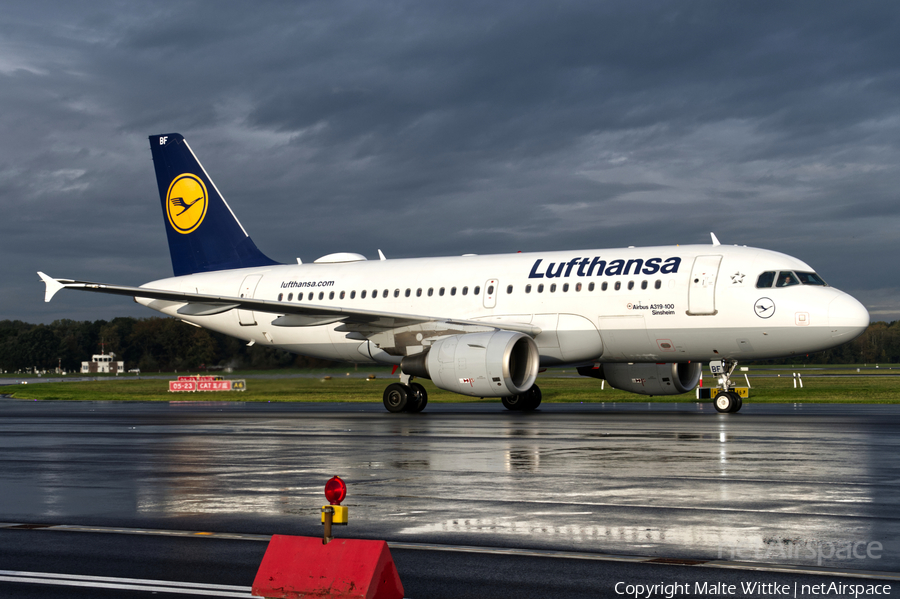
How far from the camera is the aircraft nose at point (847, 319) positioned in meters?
22.1

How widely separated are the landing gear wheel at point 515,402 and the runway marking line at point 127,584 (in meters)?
21.4

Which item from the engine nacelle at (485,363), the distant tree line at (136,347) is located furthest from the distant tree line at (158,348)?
the engine nacelle at (485,363)

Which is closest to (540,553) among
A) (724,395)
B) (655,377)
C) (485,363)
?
(485,363)

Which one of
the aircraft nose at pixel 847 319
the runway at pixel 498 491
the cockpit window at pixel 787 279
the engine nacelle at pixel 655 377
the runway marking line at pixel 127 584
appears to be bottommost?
the runway marking line at pixel 127 584

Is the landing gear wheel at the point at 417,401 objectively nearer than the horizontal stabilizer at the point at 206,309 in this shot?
Yes

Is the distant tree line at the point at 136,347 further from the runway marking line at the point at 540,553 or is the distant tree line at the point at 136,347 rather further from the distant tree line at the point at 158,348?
the runway marking line at the point at 540,553

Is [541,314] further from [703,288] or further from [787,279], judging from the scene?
[787,279]

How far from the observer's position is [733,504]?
8852 mm

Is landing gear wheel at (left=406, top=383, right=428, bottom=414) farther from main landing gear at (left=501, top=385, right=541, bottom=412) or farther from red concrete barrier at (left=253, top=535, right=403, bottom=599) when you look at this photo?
red concrete barrier at (left=253, top=535, right=403, bottom=599)

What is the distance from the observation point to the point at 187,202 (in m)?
33.2

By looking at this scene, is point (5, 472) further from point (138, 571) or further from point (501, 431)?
point (501, 431)

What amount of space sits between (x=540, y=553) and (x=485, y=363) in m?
15.8

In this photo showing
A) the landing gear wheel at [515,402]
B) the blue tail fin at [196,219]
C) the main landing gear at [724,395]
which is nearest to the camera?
the main landing gear at [724,395]

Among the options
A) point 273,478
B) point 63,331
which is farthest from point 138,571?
point 63,331
